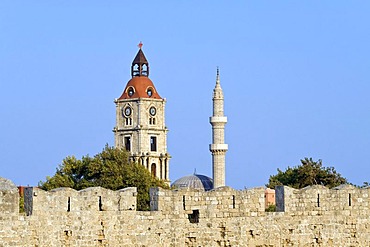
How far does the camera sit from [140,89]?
174 meters

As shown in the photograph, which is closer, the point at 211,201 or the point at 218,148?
the point at 211,201

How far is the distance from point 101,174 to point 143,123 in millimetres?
95435

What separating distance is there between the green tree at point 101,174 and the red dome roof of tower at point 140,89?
9134cm

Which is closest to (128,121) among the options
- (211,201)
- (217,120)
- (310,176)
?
(217,120)

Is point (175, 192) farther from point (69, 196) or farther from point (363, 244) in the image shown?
point (363, 244)

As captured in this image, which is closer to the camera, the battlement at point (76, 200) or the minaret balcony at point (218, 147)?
the battlement at point (76, 200)

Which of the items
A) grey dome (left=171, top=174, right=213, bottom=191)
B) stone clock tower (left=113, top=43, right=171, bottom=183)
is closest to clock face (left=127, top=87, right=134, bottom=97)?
stone clock tower (left=113, top=43, right=171, bottom=183)

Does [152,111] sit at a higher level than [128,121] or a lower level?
higher

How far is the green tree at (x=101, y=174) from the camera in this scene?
2864 inches

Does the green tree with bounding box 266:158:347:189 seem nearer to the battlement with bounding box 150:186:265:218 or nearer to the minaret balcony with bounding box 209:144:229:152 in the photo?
the battlement with bounding box 150:186:265:218

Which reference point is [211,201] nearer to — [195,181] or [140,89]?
[195,181]

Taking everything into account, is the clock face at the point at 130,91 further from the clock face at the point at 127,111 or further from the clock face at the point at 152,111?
the clock face at the point at 152,111

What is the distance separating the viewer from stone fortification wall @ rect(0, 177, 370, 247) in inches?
1061

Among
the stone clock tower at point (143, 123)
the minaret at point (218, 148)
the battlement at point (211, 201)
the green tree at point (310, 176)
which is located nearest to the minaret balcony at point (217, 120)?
the minaret at point (218, 148)
